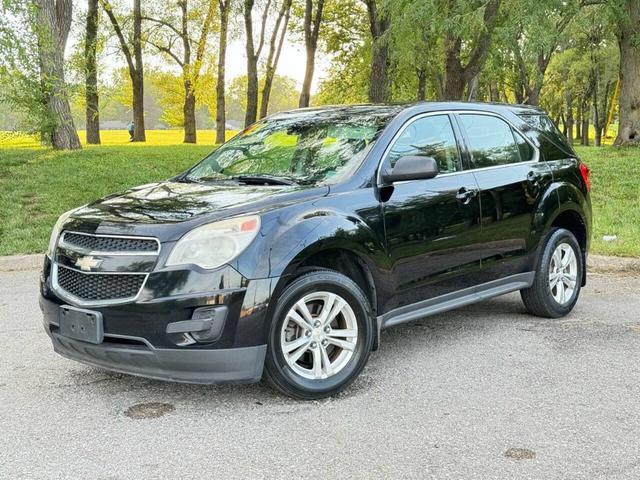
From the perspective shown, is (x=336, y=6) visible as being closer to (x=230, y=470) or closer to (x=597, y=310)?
→ (x=597, y=310)

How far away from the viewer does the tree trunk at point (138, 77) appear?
3039 cm

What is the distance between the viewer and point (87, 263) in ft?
12.6

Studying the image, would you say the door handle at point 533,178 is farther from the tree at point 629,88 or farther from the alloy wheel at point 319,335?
the tree at point 629,88

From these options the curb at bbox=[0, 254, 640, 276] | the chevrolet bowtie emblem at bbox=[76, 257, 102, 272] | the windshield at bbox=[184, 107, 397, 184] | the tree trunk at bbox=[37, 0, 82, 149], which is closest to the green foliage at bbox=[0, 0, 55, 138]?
the tree trunk at bbox=[37, 0, 82, 149]

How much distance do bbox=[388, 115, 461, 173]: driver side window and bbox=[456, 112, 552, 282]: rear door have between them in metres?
0.18

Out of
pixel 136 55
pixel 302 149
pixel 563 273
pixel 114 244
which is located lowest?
pixel 563 273

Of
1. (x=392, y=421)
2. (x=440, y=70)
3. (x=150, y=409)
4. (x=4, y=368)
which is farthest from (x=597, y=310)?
(x=440, y=70)

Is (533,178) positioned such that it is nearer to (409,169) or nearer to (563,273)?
(563,273)

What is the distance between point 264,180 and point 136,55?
28.0 m

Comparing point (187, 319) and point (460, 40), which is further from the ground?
point (460, 40)

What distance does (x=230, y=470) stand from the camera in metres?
3.15

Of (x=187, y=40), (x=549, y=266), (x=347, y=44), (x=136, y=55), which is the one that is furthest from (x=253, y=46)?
(x=549, y=266)

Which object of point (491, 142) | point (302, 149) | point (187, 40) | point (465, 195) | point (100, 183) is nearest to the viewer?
point (302, 149)

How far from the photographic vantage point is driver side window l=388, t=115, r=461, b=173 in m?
4.80
